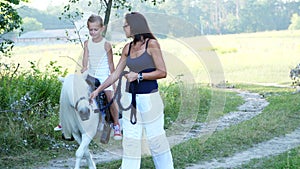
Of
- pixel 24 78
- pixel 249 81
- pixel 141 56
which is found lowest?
pixel 249 81

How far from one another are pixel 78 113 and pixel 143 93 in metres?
1.07

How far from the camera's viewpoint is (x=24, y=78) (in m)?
9.22

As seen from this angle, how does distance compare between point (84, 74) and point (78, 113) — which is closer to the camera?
point (78, 113)

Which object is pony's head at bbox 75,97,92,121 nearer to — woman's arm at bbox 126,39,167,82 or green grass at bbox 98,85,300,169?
woman's arm at bbox 126,39,167,82

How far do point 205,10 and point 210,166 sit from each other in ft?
59.4

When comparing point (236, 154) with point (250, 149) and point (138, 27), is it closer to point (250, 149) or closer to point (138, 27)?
point (250, 149)

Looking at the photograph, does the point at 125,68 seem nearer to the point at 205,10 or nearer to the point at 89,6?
the point at 89,6

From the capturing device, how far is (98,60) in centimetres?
529

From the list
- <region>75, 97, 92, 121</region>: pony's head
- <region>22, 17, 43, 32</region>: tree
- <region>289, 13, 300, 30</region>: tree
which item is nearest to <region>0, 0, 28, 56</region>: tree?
<region>75, 97, 92, 121</region>: pony's head

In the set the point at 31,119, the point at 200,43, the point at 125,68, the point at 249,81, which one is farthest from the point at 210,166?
the point at 249,81

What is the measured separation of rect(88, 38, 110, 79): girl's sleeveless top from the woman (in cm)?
100

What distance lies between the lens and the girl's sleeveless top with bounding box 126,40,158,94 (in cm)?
422

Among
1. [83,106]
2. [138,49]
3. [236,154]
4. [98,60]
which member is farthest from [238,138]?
[138,49]

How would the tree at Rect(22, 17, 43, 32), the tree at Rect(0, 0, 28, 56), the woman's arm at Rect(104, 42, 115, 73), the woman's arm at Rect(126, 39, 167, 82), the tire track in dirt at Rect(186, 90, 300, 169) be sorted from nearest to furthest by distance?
the woman's arm at Rect(126, 39, 167, 82)
the woman's arm at Rect(104, 42, 115, 73)
the tire track in dirt at Rect(186, 90, 300, 169)
the tree at Rect(0, 0, 28, 56)
the tree at Rect(22, 17, 43, 32)
